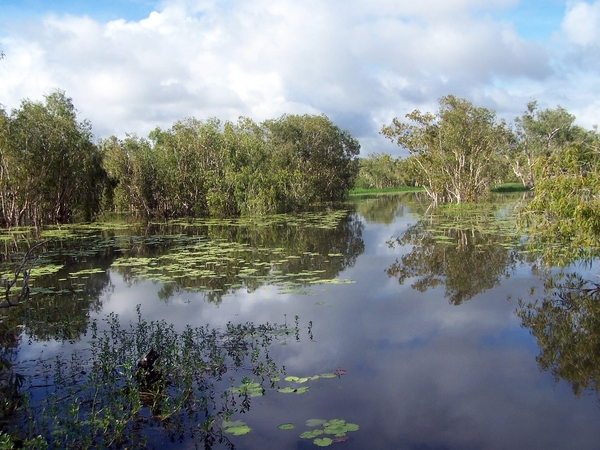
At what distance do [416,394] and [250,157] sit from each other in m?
36.1

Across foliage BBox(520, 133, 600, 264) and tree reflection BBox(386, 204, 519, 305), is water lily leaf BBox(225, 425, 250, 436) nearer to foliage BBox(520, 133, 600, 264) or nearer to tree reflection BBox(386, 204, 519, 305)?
tree reflection BBox(386, 204, 519, 305)

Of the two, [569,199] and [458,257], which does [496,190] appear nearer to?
[458,257]

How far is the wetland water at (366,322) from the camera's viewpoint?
5816 millimetres

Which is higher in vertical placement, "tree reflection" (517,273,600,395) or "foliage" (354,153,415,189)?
"foliage" (354,153,415,189)

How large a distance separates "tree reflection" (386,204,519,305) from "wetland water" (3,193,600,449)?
70 millimetres

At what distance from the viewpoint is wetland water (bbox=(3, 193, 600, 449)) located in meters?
5.82

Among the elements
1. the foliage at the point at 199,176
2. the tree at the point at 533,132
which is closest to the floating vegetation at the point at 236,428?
the foliage at the point at 199,176

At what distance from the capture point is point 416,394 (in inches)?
260

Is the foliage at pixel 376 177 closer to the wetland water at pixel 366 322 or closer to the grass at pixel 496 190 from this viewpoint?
the grass at pixel 496 190

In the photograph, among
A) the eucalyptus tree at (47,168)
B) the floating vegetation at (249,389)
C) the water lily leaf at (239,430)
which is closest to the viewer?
the water lily leaf at (239,430)

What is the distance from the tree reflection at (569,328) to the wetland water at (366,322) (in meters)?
0.12

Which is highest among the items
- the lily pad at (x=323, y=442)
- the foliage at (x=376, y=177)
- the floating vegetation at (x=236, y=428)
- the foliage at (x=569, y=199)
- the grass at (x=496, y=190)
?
the foliage at (x=376, y=177)

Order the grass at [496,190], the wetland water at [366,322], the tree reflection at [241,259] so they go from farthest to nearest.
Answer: the grass at [496,190], the tree reflection at [241,259], the wetland water at [366,322]

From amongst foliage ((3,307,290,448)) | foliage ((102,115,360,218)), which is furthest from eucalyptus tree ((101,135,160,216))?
foliage ((3,307,290,448))
